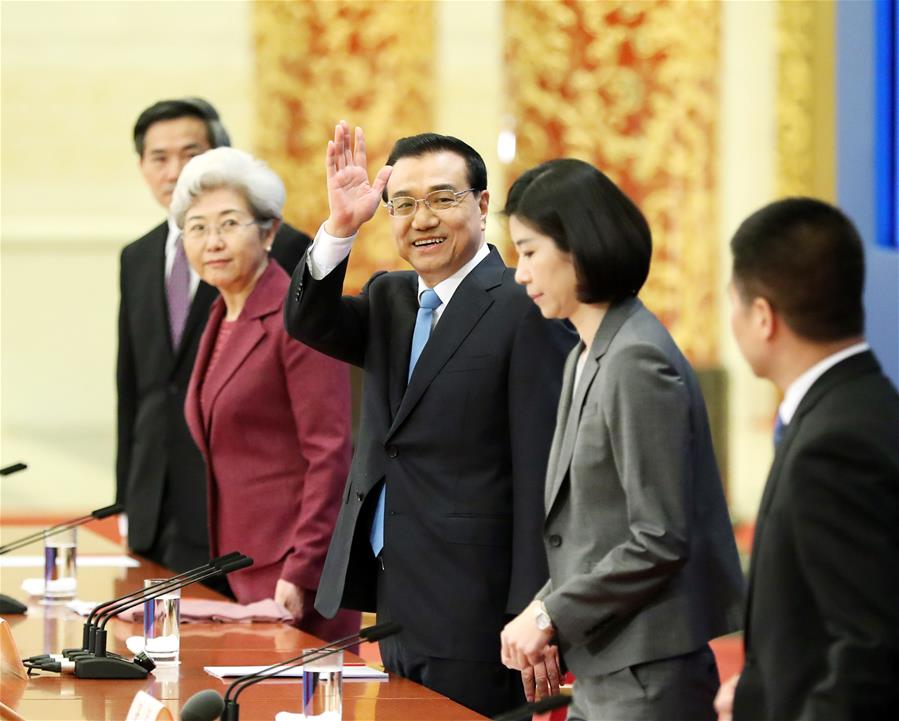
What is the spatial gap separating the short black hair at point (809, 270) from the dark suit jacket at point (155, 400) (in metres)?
2.29

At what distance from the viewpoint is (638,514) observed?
2.39 m

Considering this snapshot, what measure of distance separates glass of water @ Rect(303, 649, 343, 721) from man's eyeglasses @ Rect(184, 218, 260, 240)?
1436 mm

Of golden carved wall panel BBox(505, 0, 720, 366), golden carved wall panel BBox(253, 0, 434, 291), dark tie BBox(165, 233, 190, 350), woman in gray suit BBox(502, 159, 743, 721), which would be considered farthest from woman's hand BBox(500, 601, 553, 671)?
golden carved wall panel BBox(253, 0, 434, 291)

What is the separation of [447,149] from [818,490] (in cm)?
129

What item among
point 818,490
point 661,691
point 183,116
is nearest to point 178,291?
point 183,116

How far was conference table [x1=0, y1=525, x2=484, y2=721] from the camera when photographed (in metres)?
2.60

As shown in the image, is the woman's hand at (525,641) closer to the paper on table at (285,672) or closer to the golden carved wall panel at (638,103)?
the paper on table at (285,672)

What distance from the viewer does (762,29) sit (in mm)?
7453

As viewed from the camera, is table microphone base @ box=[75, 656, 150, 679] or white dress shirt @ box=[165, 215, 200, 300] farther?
white dress shirt @ box=[165, 215, 200, 300]

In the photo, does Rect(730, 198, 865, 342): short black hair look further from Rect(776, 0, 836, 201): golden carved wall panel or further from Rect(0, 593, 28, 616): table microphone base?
Rect(776, 0, 836, 201): golden carved wall panel

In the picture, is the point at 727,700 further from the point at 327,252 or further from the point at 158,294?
the point at 158,294

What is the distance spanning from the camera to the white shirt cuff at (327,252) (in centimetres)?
307

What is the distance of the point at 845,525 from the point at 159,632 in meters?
1.48

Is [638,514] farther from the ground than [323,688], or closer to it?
farther from the ground
